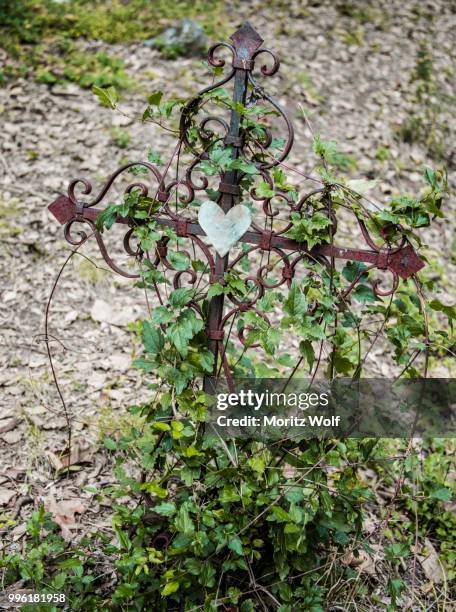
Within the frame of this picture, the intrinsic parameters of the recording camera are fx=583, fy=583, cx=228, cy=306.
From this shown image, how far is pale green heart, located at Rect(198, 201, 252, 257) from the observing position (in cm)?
165

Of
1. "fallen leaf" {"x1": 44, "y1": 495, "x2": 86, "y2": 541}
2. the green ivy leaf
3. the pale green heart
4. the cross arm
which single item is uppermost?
the pale green heart

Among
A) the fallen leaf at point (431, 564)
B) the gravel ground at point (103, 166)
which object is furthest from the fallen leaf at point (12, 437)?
the fallen leaf at point (431, 564)

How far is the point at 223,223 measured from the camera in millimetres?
1661

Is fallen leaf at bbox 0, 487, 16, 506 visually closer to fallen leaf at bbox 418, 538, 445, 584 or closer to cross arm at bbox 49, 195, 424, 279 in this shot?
cross arm at bbox 49, 195, 424, 279

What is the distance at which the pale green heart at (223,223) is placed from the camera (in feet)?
5.42

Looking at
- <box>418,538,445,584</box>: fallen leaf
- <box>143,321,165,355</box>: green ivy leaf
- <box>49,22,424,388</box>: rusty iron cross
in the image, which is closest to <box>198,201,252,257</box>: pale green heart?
<box>49,22,424,388</box>: rusty iron cross

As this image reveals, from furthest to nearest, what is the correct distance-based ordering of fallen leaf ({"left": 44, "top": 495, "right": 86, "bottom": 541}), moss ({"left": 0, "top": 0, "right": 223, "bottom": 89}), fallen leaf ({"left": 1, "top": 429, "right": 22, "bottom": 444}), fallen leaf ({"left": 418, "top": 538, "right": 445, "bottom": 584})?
1. moss ({"left": 0, "top": 0, "right": 223, "bottom": 89})
2. fallen leaf ({"left": 1, "top": 429, "right": 22, "bottom": 444})
3. fallen leaf ({"left": 418, "top": 538, "right": 445, "bottom": 584})
4. fallen leaf ({"left": 44, "top": 495, "right": 86, "bottom": 541})

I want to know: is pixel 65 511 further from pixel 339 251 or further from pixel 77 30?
pixel 77 30

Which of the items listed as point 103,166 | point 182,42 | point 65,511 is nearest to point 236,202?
point 65,511

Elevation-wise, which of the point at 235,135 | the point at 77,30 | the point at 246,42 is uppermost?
the point at 77,30

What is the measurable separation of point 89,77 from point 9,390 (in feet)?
9.00

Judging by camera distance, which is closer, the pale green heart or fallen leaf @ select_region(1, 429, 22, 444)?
the pale green heart

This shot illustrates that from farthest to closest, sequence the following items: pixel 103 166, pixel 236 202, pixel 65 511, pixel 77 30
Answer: pixel 77 30
pixel 103 166
pixel 65 511
pixel 236 202

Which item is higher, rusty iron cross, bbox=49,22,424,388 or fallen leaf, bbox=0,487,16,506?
rusty iron cross, bbox=49,22,424,388
